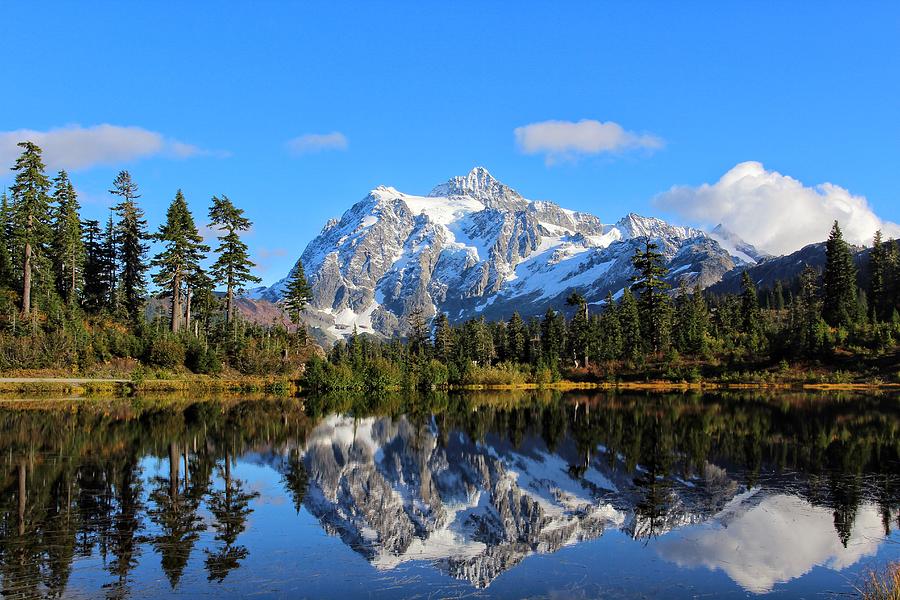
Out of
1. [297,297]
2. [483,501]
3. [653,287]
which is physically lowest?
[483,501]

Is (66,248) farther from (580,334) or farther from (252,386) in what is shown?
(580,334)

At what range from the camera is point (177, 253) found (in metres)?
70.1

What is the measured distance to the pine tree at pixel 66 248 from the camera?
68312 mm

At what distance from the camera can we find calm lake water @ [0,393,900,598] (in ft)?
42.4

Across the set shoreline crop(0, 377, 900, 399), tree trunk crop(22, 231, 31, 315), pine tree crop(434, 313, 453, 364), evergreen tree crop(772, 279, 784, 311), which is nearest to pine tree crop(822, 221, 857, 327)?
shoreline crop(0, 377, 900, 399)

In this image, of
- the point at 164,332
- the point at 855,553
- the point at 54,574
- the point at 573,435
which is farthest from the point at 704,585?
the point at 164,332

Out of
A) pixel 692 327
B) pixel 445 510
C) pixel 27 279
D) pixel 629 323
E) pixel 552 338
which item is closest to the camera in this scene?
pixel 445 510

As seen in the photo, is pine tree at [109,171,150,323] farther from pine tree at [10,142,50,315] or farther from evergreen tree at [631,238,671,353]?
evergreen tree at [631,238,671,353]

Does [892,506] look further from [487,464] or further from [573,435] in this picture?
[573,435]

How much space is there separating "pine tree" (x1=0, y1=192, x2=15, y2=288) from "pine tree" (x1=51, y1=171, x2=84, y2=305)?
3.94 meters

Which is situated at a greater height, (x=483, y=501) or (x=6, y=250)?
(x=6, y=250)

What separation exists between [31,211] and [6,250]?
5103 millimetres

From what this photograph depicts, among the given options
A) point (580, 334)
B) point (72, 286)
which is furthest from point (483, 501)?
point (580, 334)

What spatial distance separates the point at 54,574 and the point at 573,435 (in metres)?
25.9
